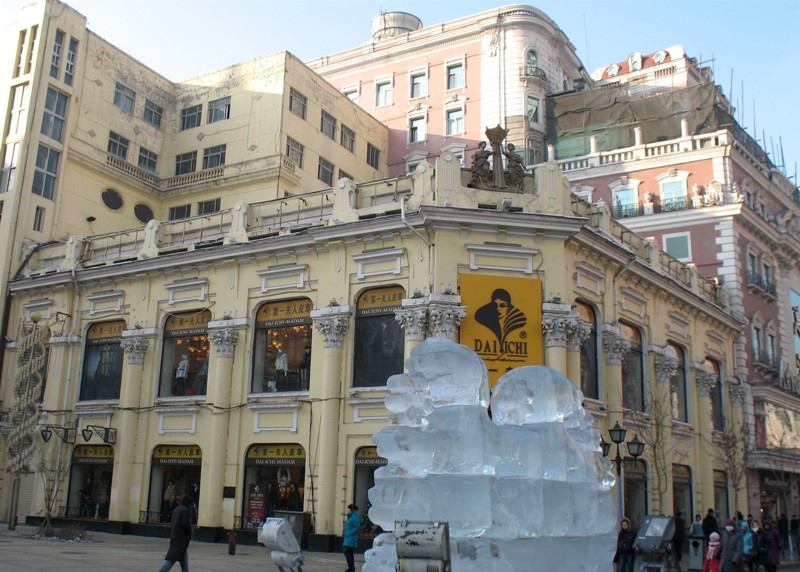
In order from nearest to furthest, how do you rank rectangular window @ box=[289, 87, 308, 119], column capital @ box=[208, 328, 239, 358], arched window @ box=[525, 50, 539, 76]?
column capital @ box=[208, 328, 239, 358] < rectangular window @ box=[289, 87, 308, 119] < arched window @ box=[525, 50, 539, 76]

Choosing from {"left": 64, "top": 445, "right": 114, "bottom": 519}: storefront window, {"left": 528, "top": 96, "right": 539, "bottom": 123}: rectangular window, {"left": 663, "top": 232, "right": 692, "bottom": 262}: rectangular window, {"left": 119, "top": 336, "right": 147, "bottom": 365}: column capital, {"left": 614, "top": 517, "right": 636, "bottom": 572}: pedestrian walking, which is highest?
{"left": 528, "top": 96, "right": 539, "bottom": 123}: rectangular window

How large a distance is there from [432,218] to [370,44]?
3273 centimetres

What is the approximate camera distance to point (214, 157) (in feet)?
130

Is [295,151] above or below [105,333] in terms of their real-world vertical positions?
above

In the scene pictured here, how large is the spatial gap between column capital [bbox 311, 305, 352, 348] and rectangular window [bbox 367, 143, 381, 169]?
22399mm

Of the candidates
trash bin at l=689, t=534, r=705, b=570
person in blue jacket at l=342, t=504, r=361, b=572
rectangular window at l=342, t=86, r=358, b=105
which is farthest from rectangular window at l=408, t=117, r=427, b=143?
person in blue jacket at l=342, t=504, r=361, b=572

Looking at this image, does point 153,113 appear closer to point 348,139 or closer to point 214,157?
point 214,157

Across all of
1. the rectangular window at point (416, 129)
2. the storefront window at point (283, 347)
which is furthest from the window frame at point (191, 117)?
the storefront window at point (283, 347)

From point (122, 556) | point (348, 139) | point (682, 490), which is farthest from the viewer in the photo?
point (348, 139)

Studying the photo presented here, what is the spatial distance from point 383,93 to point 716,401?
2807 cm

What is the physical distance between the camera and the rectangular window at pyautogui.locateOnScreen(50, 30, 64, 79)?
35.8 m

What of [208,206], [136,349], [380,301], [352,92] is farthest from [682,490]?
[352,92]

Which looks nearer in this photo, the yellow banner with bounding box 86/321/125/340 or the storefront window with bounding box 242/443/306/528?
the storefront window with bounding box 242/443/306/528

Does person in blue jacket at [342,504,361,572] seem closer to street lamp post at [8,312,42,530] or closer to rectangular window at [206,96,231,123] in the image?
street lamp post at [8,312,42,530]
